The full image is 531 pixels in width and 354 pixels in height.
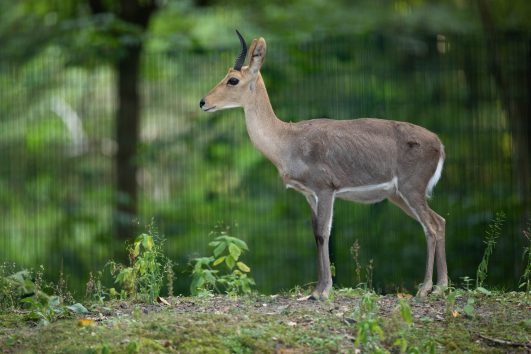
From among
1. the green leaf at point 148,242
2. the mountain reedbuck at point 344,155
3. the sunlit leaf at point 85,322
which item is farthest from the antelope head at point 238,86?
the sunlit leaf at point 85,322

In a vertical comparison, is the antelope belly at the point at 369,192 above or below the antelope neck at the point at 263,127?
below

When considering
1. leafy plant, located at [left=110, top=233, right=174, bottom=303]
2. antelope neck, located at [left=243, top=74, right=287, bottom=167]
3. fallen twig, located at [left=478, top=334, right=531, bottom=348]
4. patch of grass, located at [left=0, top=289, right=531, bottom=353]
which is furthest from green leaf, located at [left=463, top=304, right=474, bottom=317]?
leafy plant, located at [left=110, top=233, right=174, bottom=303]

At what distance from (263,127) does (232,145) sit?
3319 millimetres

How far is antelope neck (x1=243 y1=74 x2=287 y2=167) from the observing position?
310 inches

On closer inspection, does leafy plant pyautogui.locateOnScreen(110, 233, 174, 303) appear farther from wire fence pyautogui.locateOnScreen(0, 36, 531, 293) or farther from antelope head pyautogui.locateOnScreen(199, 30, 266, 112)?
wire fence pyautogui.locateOnScreen(0, 36, 531, 293)

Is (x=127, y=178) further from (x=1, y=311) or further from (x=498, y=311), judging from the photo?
(x=498, y=311)

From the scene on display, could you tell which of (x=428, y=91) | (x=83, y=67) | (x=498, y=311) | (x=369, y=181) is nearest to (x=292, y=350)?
(x=498, y=311)

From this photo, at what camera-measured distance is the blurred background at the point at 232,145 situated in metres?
10.4

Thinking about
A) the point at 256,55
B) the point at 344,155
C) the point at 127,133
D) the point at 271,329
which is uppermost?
the point at 256,55

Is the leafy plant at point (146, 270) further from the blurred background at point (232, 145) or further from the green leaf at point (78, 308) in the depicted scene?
the blurred background at point (232, 145)

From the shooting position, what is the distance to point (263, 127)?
7953 millimetres

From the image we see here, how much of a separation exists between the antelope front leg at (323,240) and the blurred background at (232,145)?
2.06 m

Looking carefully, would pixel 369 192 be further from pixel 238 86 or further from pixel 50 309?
pixel 50 309

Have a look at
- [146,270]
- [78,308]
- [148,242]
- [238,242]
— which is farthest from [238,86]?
[78,308]
